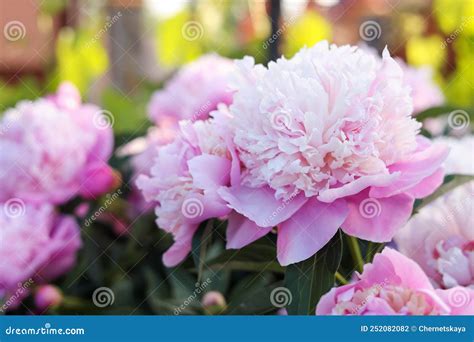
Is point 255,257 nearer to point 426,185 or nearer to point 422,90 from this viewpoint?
point 426,185

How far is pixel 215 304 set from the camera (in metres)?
0.72

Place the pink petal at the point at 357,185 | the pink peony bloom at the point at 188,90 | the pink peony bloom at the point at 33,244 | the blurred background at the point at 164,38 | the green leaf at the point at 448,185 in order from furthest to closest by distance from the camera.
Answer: the blurred background at the point at 164,38, the pink peony bloom at the point at 188,90, the pink peony bloom at the point at 33,244, the green leaf at the point at 448,185, the pink petal at the point at 357,185

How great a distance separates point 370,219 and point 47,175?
52 centimetres

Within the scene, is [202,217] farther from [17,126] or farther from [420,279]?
[17,126]

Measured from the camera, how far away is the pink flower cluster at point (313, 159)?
490mm

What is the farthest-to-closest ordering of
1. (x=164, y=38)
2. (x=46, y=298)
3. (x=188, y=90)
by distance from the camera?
1. (x=164, y=38)
2. (x=188, y=90)
3. (x=46, y=298)

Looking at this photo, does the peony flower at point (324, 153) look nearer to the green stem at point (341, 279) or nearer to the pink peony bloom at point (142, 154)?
the green stem at point (341, 279)

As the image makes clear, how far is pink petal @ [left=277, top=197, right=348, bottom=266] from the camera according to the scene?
491 millimetres

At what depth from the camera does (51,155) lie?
0.90m

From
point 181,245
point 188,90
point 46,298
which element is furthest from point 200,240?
point 188,90

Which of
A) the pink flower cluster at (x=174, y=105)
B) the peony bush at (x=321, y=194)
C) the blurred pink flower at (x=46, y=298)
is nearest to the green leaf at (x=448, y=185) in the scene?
the peony bush at (x=321, y=194)

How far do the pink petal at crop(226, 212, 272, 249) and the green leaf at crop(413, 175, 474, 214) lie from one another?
15 cm

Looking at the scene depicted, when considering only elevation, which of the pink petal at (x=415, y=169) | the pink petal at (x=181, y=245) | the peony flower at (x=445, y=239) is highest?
the pink petal at (x=415, y=169)

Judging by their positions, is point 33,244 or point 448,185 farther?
point 33,244
